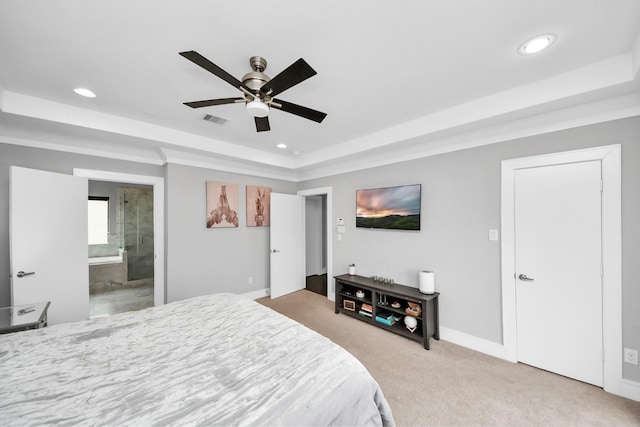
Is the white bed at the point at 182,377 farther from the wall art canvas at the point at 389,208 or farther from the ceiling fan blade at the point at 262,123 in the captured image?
the wall art canvas at the point at 389,208

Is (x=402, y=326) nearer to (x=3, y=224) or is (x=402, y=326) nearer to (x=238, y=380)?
(x=238, y=380)

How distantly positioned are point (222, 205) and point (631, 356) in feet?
15.5

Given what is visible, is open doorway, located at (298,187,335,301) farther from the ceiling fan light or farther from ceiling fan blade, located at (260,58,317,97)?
ceiling fan blade, located at (260,58,317,97)

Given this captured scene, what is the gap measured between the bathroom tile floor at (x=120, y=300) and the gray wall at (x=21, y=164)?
145 cm

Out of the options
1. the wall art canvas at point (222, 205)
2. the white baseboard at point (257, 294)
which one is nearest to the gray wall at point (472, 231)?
the white baseboard at point (257, 294)

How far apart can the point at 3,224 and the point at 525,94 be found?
206 inches

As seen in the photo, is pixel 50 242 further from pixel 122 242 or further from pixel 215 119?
pixel 122 242

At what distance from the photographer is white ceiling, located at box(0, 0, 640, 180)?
4.30 ft

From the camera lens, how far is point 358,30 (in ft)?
4.71

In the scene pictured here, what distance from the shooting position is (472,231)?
266 centimetres

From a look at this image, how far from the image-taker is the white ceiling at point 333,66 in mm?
1312

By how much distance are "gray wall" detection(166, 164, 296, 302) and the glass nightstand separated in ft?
4.16

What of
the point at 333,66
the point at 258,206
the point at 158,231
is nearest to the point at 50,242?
the point at 158,231

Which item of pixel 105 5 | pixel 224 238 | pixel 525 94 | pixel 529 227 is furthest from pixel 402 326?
pixel 105 5
